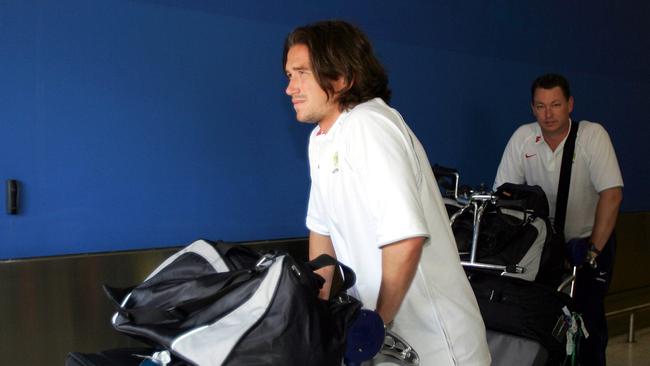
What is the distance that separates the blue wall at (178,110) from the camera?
7.97 feet

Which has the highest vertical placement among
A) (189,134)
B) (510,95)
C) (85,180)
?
(510,95)

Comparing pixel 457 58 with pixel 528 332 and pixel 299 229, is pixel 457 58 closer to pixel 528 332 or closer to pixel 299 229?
pixel 299 229

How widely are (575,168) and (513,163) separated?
0.31m

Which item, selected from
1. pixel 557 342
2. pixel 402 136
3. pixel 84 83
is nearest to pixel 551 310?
pixel 557 342

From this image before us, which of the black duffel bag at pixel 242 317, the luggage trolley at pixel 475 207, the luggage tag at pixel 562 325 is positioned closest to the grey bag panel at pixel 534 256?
the luggage trolley at pixel 475 207

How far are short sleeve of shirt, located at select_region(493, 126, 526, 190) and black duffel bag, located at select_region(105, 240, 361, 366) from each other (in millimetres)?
2570

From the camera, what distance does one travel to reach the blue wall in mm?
2428

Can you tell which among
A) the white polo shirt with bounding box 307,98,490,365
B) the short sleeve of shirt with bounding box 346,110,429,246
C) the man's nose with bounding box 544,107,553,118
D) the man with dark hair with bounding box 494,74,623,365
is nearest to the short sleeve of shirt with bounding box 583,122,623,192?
the man with dark hair with bounding box 494,74,623,365

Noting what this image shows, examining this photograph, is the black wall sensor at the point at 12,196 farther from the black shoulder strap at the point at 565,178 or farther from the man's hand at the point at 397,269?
the black shoulder strap at the point at 565,178

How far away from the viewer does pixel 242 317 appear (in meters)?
1.10

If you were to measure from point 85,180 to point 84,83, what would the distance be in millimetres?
346

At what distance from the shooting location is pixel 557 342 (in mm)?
2328

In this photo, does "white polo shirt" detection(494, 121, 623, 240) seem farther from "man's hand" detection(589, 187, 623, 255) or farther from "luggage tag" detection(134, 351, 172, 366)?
"luggage tag" detection(134, 351, 172, 366)

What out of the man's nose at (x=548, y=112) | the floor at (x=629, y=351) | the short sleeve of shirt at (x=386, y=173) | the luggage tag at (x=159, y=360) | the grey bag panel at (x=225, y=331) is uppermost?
the man's nose at (x=548, y=112)
